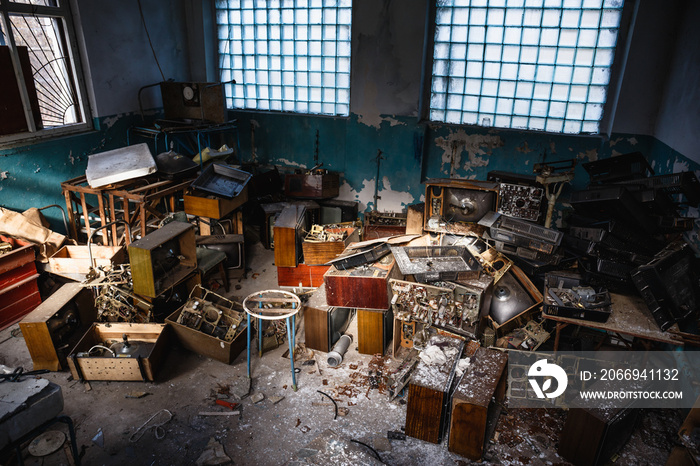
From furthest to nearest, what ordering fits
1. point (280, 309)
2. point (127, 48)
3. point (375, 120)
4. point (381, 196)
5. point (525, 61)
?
point (381, 196) < point (375, 120) < point (127, 48) < point (525, 61) < point (280, 309)

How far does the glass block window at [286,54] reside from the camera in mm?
8367

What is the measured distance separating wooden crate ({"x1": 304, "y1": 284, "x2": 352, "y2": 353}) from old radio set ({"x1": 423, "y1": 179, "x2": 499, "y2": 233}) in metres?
1.73

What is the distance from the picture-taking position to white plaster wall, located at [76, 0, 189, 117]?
7254mm

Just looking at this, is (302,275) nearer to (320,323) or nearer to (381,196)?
(320,323)

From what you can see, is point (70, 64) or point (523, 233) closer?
point (523, 233)

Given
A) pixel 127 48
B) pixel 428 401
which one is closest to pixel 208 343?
pixel 428 401

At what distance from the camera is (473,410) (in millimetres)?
3807

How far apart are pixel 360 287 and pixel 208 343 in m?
1.94

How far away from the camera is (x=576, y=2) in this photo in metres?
6.89

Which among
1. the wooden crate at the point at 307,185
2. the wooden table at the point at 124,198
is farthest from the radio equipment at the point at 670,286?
the wooden table at the point at 124,198

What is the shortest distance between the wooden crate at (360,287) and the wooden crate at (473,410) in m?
1.24

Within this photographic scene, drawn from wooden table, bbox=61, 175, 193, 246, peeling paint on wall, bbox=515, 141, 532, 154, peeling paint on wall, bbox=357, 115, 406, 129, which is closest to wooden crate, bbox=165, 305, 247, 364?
wooden table, bbox=61, 175, 193, 246

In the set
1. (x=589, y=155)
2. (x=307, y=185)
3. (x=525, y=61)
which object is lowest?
(x=307, y=185)

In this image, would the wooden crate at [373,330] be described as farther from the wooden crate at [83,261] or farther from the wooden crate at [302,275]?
the wooden crate at [83,261]
